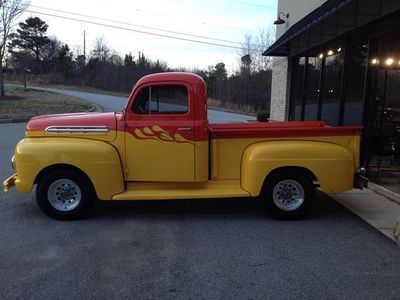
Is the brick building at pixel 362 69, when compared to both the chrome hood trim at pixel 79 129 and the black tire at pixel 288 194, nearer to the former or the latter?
the black tire at pixel 288 194

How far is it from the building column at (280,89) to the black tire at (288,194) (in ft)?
33.3

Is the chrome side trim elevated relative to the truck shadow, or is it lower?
elevated

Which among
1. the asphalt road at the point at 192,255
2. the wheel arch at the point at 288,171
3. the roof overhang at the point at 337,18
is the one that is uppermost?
the roof overhang at the point at 337,18

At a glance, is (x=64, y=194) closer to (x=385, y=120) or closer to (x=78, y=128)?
(x=78, y=128)

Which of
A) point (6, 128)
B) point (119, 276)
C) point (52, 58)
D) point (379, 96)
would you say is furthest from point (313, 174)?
point (52, 58)

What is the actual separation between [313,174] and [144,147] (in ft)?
7.82

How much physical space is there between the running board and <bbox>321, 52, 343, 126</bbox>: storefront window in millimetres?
5366

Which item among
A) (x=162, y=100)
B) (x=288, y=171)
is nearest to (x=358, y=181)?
(x=288, y=171)

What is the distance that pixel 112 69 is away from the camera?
69688 mm

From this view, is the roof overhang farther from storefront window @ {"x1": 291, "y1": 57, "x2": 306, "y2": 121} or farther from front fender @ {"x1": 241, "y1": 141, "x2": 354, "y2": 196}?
front fender @ {"x1": 241, "y1": 141, "x2": 354, "y2": 196}

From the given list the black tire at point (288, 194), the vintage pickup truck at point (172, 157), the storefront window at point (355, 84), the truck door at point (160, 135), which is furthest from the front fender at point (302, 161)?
the storefront window at point (355, 84)

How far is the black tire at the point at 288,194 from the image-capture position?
6.35 meters

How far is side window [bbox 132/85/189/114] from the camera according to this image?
6.42 m

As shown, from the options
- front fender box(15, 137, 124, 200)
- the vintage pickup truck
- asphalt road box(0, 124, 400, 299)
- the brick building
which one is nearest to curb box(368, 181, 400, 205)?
the brick building
